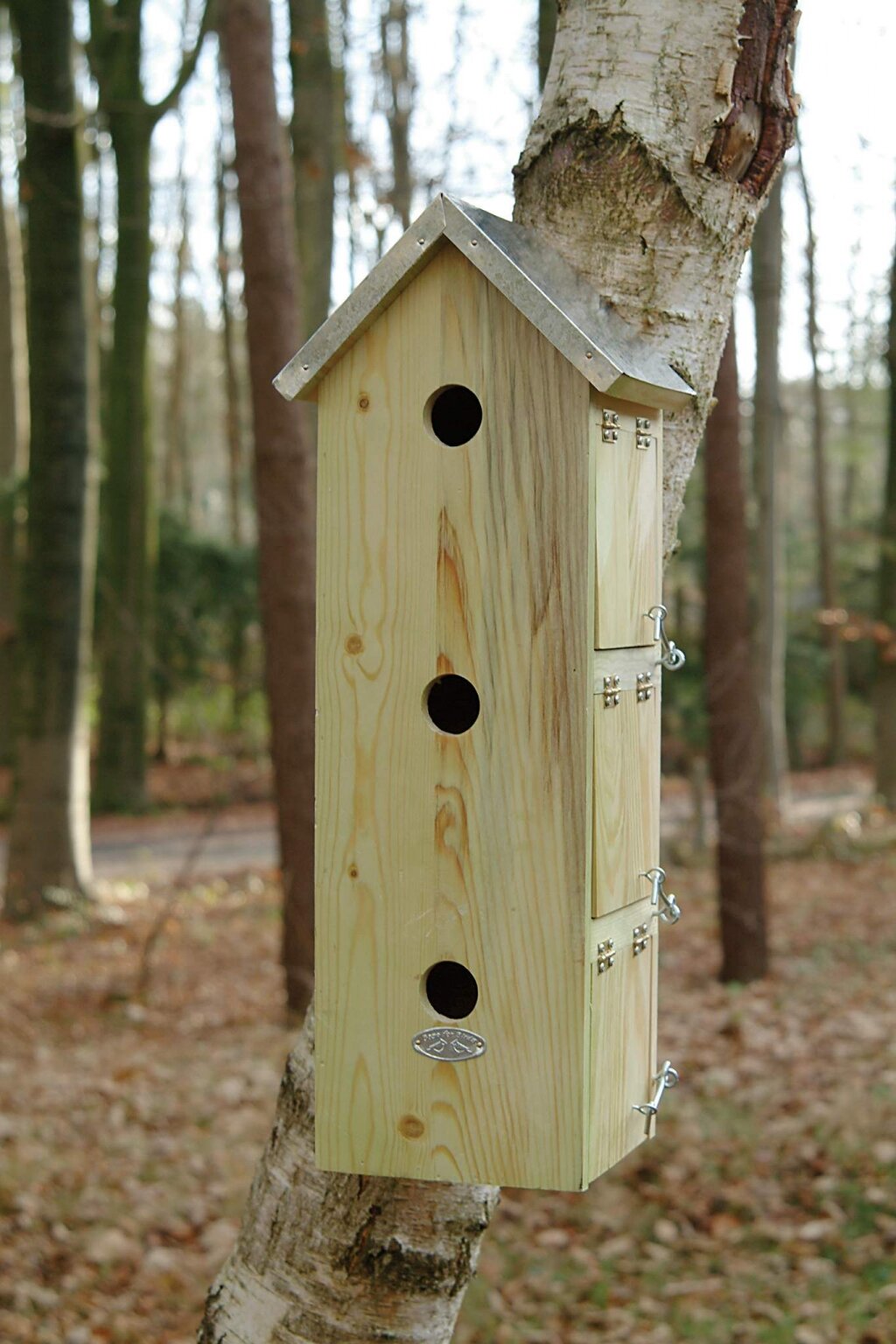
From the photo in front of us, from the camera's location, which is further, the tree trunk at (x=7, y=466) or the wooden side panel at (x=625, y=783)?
the tree trunk at (x=7, y=466)

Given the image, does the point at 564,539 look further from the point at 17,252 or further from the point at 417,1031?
the point at 17,252

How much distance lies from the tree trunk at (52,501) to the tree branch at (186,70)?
162cm

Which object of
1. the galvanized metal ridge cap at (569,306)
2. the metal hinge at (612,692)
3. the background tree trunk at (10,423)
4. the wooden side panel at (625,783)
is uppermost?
the background tree trunk at (10,423)

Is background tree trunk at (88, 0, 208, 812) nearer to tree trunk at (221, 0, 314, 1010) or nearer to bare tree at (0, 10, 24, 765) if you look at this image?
bare tree at (0, 10, 24, 765)

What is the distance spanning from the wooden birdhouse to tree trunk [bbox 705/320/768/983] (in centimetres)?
540

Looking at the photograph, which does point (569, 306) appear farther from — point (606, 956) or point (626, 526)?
point (606, 956)

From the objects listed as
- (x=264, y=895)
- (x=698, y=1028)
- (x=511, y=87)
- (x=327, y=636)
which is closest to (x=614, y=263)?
(x=327, y=636)

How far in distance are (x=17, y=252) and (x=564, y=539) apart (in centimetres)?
1656

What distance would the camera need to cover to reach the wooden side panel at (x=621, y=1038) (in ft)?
6.50

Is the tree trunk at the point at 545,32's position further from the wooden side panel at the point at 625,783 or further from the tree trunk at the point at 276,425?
the wooden side panel at the point at 625,783

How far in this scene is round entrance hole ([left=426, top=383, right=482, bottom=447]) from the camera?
6.94 feet

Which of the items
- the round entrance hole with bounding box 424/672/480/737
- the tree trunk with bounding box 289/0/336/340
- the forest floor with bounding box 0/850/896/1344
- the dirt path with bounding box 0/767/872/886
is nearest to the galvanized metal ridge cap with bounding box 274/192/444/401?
the round entrance hole with bounding box 424/672/480/737

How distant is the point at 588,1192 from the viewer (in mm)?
4938

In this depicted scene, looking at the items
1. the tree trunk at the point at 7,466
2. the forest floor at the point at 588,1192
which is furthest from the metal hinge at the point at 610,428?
the tree trunk at the point at 7,466
